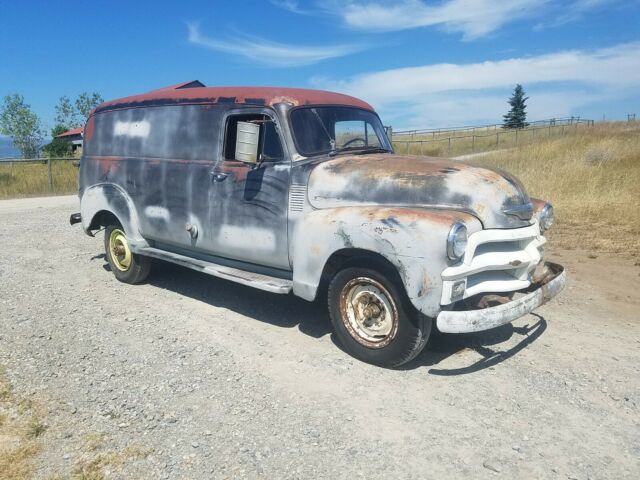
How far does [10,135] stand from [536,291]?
61947 mm

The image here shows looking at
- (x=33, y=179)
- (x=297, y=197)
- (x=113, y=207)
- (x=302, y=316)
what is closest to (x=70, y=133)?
(x=33, y=179)

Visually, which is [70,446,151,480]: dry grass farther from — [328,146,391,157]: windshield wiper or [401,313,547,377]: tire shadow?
[328,146,391,157]: windshield wiper

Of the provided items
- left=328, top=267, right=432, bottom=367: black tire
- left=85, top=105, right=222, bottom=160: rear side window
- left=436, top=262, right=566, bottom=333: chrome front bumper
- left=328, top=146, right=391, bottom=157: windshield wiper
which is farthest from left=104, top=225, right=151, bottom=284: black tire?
left=436, top=262, right=566, bottom=333: chrome front bumper

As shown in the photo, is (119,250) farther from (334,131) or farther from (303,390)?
(303,390)

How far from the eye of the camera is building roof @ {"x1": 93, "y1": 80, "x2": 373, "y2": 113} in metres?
4.98

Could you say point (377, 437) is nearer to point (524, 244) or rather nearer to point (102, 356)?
point (524, 244)

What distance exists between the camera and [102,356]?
14.6 ft

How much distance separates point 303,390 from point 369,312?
0.81m

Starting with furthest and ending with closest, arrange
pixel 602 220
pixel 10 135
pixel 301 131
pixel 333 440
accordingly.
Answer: pixel 10 135 < pixel 602 220 < pixel 301 131 < pixel 333 440

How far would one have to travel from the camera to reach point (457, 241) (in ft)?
11.9

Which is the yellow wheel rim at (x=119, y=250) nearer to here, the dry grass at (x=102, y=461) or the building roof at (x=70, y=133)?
the dry grass at (x=102, y=461)

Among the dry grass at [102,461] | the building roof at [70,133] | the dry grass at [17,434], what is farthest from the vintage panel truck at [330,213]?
the building roof at [70,133]

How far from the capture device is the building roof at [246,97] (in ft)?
16.3

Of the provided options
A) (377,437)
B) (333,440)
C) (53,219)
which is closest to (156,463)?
(333,440)
